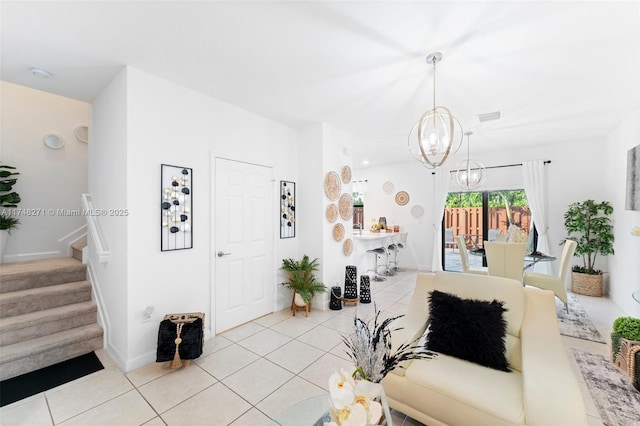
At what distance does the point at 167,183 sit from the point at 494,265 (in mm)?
4106

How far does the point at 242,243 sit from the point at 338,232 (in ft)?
4.98

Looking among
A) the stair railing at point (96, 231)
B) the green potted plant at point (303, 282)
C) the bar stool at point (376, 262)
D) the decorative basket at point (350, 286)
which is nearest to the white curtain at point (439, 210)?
the bar stool at point (376, 262)

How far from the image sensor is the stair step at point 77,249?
3.71 meters

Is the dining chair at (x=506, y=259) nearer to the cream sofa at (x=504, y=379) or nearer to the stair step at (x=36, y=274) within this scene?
the cream sofa at (x=504, y=379)

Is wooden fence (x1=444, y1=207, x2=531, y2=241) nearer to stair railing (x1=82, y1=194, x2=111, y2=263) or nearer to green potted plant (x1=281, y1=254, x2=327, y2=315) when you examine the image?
green potted plant (x1=281, y1=254, x2=327, y2=315)

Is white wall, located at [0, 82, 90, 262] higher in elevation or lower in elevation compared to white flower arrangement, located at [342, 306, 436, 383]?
higher

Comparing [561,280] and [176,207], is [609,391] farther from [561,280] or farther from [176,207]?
[176,207]

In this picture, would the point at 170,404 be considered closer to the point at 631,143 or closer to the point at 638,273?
the point at 638,273

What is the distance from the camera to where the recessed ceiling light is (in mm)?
2406

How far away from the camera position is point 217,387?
219cm

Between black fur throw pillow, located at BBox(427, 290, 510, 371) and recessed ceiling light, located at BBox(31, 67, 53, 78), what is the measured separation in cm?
399

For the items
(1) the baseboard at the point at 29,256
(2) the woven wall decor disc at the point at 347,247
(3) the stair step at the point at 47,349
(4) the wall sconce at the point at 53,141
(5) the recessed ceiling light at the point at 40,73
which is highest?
(5) the recessed ceiling light at the point at 40,73

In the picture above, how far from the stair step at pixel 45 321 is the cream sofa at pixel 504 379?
3239 millimetres

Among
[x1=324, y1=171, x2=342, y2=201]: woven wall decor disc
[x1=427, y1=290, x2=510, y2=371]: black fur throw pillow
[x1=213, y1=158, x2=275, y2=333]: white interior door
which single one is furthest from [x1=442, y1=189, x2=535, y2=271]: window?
[x1=213, y1=158, x2=275, y2=333]: white interior door
